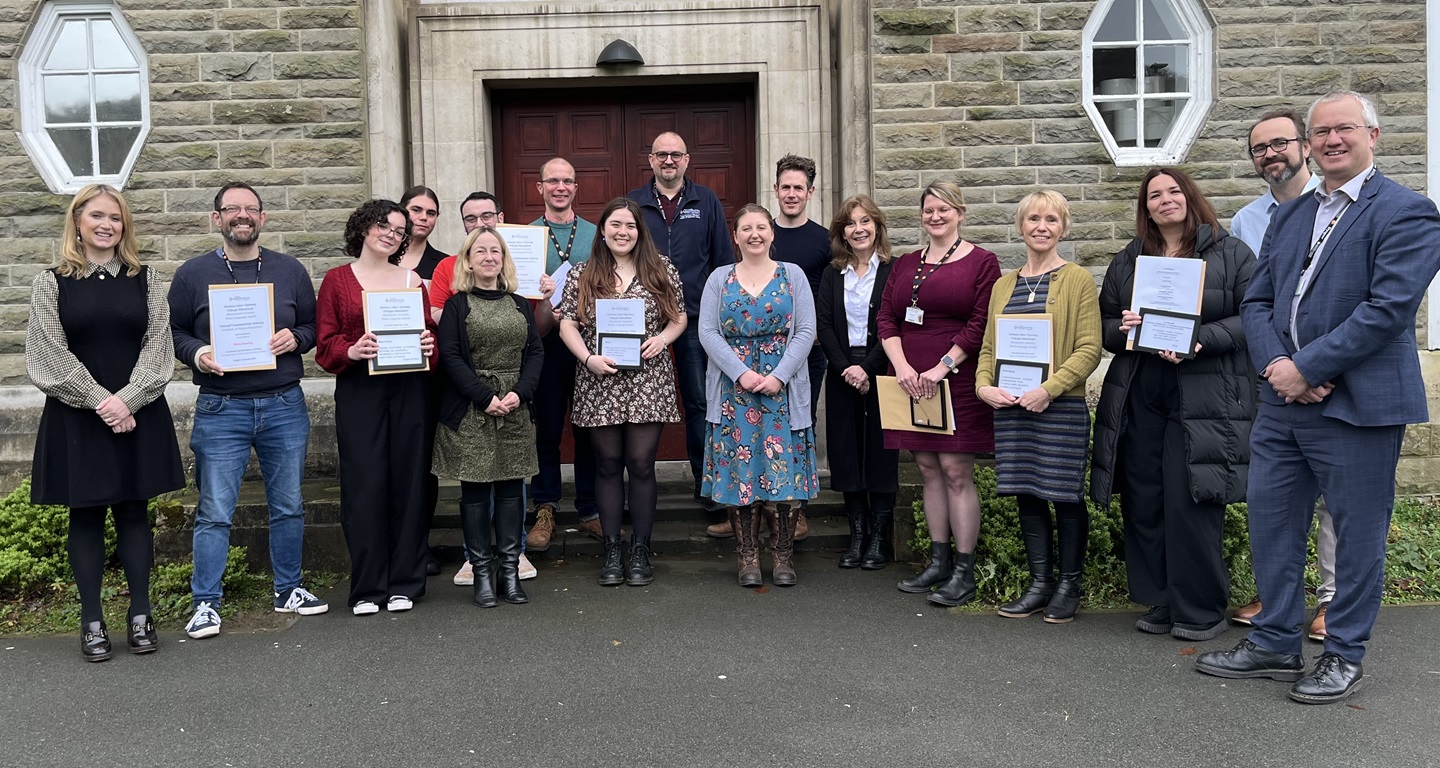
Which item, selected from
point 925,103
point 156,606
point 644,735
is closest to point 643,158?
point 925,103

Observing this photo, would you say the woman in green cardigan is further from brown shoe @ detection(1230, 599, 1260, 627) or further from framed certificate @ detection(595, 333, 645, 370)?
framed certificate @ detection(595, 333, 645, 370)

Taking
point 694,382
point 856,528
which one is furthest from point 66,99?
point 856,528

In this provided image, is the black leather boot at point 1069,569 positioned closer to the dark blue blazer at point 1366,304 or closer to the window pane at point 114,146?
the dark blue blazer at point 1366,304

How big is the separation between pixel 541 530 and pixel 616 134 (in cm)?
344

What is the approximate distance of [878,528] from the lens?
600cm

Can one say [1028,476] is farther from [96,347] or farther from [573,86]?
[573,86]

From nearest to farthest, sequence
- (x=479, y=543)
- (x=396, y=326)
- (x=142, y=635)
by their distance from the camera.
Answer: (x=142, y=635) → (x=396, y=326) → (x=479, y=543)

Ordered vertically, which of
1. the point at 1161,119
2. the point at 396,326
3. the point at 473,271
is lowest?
the point at 396,326

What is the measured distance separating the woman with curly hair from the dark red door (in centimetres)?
305

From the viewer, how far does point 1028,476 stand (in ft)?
16.2

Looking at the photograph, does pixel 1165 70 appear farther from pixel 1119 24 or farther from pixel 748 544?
pixel 748 544

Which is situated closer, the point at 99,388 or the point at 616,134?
the point at 99,388

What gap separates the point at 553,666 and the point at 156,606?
2.29 metres

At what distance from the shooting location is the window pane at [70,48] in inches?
292
